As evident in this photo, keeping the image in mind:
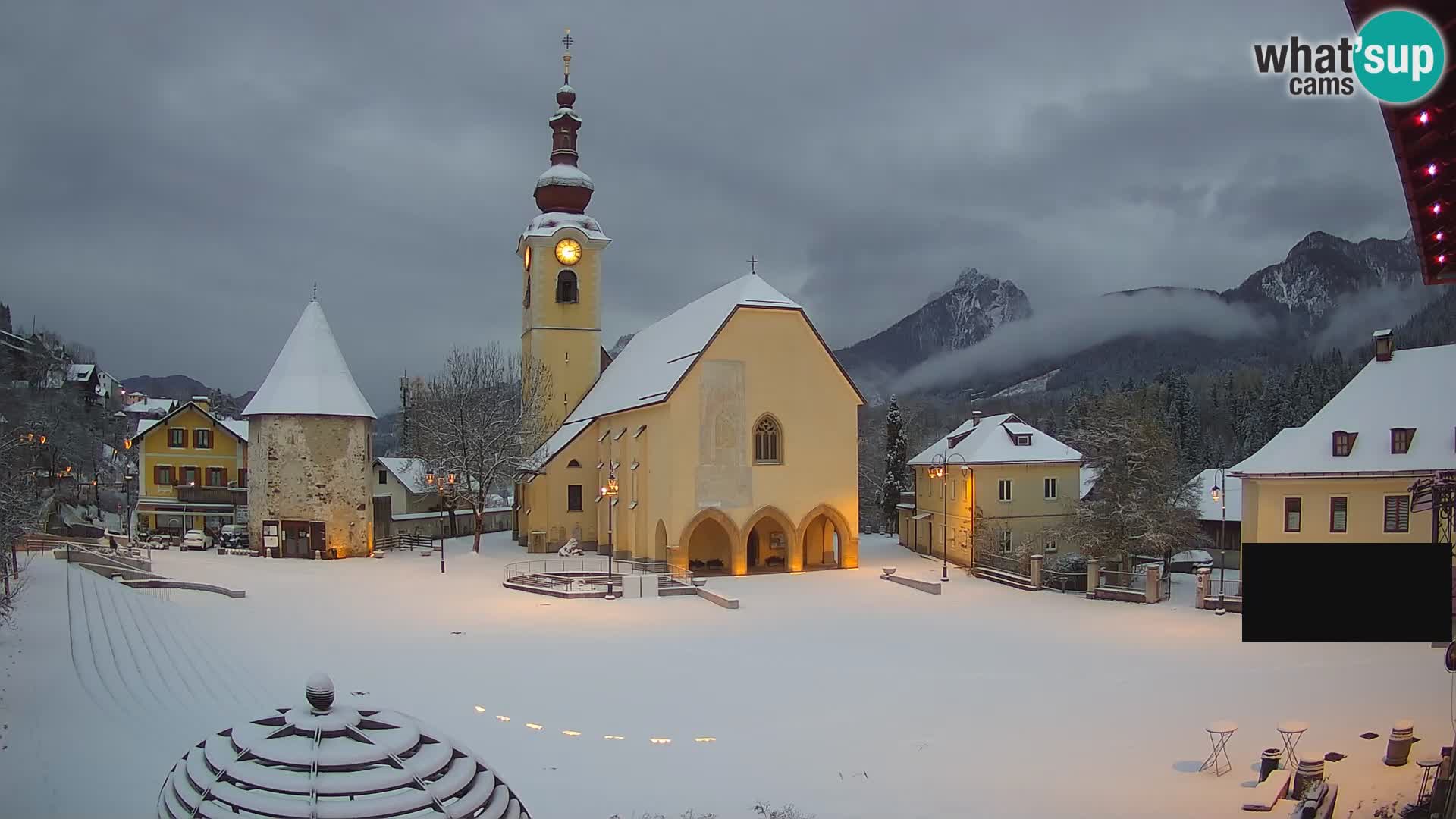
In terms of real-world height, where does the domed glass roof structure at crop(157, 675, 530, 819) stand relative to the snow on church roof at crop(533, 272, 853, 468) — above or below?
below

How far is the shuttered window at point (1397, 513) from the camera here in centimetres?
2539

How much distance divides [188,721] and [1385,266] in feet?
357

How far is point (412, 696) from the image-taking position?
1581 cm

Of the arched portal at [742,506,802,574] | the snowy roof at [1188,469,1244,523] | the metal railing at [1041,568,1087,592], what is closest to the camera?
the metal railing at [1041,568,1087,592]

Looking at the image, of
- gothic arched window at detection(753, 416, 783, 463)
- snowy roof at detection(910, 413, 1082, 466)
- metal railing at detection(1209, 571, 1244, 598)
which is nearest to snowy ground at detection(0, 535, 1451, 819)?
metal railing at detection(1209, 571, 1244, 598)

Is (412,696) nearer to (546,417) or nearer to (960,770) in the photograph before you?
(960,770)

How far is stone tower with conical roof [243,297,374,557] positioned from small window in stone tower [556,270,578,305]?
13132mm

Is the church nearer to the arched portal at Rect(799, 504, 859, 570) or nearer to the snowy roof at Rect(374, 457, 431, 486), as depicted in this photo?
the arched portal at Rect(799, 504, 859, 570)

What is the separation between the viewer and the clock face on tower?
47688 mm

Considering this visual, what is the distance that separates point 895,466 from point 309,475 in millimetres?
30277
